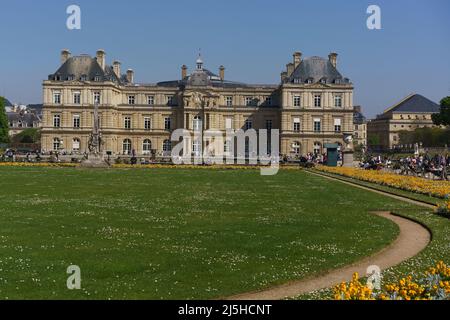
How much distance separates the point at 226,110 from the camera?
91.0 m

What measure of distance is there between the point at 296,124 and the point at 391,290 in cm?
7941

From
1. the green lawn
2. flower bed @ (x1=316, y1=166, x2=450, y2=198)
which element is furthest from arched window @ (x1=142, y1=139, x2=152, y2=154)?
the green lawn

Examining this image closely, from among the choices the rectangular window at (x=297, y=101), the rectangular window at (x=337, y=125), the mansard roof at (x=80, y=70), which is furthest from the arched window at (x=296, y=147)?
the mansard roof at (x=80, y=70)

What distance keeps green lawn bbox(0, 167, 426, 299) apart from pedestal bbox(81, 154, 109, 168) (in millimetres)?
26744

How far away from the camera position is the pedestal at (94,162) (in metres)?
52.0

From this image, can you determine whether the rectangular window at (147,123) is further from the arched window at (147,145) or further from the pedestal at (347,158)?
the pedestal at (347,158)

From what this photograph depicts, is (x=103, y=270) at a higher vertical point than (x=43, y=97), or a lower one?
lower

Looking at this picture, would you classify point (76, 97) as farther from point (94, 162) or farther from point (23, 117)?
point (23, 117)

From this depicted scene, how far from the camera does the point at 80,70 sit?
8856 centimetres

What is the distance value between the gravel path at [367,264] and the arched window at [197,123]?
71.4 metres

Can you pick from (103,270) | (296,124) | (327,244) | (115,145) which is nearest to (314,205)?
(327,244)

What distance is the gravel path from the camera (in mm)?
10188

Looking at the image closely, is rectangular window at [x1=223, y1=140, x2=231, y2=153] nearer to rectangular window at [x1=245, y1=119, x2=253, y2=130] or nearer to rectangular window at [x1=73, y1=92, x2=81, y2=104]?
rectangular window at [x1=245, y1=119, x2=253, y2=130]
